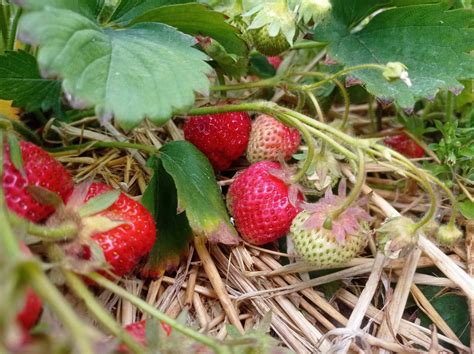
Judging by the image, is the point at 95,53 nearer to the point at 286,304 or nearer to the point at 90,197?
the point at 90,197

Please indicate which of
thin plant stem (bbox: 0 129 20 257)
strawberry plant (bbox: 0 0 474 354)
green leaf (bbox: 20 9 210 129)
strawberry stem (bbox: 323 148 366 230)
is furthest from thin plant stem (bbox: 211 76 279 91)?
thin plant stem (bbox: 0 129 20 257)

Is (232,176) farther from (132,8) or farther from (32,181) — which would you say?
(32,181)

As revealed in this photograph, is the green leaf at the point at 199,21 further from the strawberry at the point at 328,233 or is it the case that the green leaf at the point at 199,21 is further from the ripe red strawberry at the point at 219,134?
the strawberry at the point at 328,233

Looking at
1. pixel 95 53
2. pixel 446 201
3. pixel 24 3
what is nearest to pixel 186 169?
pixel 95 53

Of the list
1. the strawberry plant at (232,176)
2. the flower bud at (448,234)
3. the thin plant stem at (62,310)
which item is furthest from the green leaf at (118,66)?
the flower bud at (448,234)

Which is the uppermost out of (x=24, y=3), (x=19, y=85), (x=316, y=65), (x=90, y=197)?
(x=24, y=3)

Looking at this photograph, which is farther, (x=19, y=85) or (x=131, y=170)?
(x=131, y=170)

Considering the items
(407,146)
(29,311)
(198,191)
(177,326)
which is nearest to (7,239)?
(29,311)
